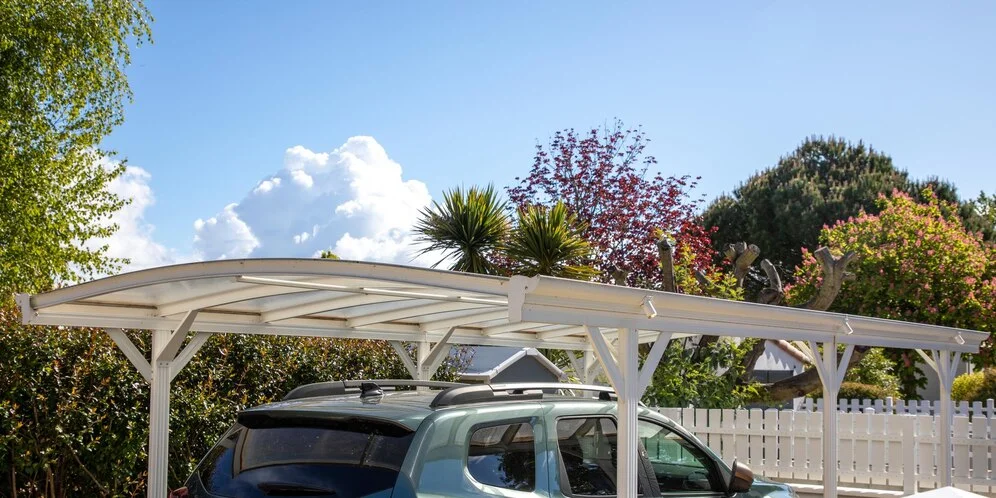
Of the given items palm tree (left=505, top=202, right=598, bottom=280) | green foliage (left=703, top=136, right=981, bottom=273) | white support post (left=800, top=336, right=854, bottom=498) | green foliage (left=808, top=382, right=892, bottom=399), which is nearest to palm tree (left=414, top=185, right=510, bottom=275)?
palm tree (left=505, top=202, right=598, bottom=280)

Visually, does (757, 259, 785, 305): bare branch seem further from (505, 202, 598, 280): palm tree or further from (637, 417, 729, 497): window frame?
(637, 417, 729, 497): window frame

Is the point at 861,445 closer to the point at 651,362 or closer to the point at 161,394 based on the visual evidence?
the point at 651,362

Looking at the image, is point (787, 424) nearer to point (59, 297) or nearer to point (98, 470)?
point (98, 470)

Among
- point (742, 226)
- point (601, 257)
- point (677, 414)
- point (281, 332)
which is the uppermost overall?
point (742, 226)

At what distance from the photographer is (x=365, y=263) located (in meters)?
→ 5.20

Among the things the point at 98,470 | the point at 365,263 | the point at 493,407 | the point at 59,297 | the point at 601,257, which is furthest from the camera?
the point at 601,257

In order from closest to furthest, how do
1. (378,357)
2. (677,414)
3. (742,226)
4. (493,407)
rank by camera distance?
1. (493,407)
2. (378,357)
3. (677,414)
4. (742,226)

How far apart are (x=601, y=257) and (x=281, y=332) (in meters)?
13.5

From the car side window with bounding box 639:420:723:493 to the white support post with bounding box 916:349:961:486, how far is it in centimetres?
593

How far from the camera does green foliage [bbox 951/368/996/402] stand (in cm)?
2178

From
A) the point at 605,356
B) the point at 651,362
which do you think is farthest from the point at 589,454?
the point at 651,362

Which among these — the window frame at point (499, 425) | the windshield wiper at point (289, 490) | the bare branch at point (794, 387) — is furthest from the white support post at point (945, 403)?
the windshield wiper at point (289, 490)

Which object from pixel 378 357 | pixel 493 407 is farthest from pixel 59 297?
pixel 378 357

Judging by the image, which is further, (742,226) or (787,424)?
(742,226)
